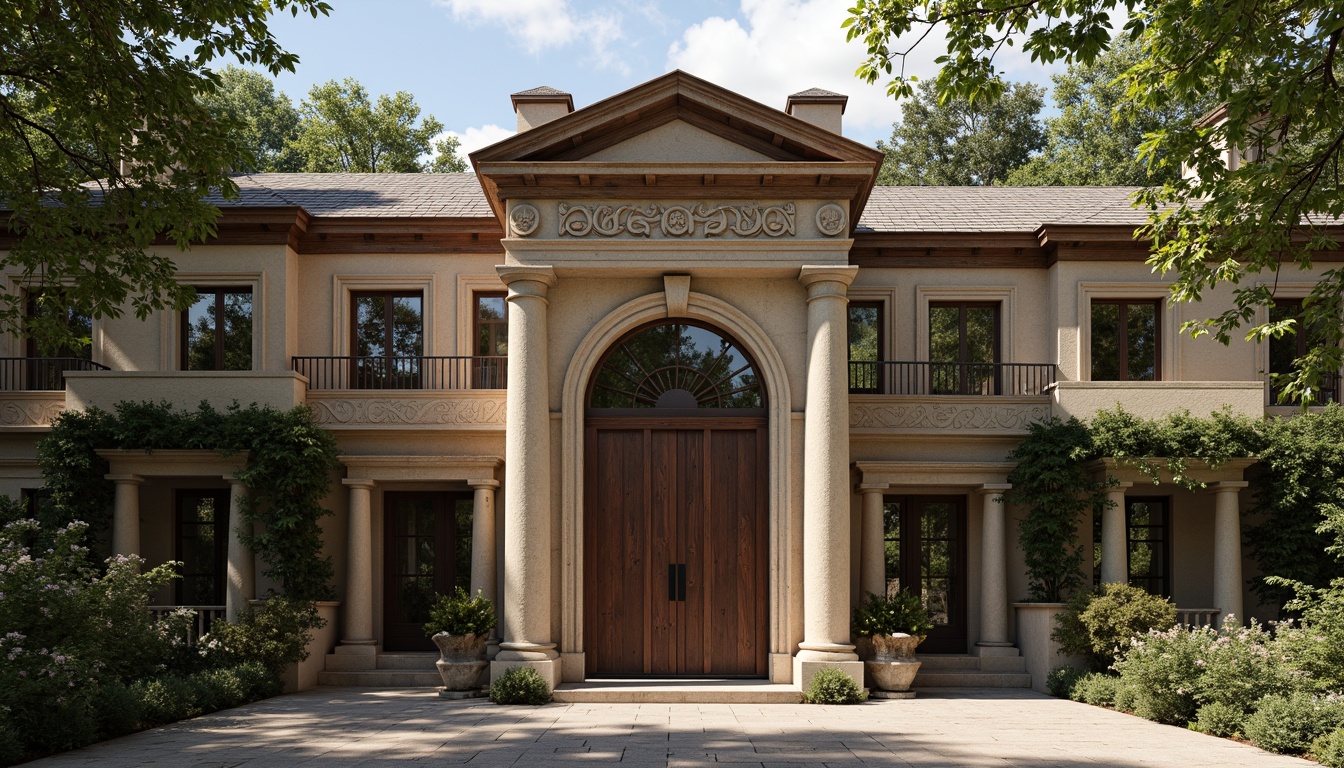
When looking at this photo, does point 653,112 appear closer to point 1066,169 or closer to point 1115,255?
point 1115,255

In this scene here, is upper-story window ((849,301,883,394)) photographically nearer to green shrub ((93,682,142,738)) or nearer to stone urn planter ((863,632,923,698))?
stone urn planter ((863,632,923,698))

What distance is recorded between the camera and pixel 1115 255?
19.7 meters

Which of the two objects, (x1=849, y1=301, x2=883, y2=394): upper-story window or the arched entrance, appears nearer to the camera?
the arched entrance

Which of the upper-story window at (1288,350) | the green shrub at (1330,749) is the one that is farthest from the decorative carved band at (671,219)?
the upper-story window at (1288,350)

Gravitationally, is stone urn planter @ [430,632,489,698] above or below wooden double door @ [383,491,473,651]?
below

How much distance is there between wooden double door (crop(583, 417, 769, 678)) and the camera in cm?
1667

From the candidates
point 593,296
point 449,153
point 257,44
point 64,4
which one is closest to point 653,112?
point 593,296

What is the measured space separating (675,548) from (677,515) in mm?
500

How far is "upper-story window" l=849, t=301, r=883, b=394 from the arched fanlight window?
139 inches

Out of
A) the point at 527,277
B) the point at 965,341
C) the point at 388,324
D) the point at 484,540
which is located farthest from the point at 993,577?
the point at 388,324

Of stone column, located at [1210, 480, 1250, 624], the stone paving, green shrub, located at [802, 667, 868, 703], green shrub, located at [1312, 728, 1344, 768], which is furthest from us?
stone column, located at [1210, 480, 1250, 624]

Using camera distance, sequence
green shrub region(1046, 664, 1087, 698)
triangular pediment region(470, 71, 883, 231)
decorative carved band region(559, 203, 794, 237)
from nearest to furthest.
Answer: triangular pediment region(470, 71, 883, 231) → decorative carved band region(559, 203, 794, 237) → green shrub region(1046, 664, 1087, 698)

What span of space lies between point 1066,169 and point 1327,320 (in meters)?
23.5

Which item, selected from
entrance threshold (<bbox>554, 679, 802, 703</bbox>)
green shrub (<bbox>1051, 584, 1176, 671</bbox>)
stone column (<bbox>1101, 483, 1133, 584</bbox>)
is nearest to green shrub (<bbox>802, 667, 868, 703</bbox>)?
A: entrance threshold (<bbox>554, 679, 802, 703</bbox>)
